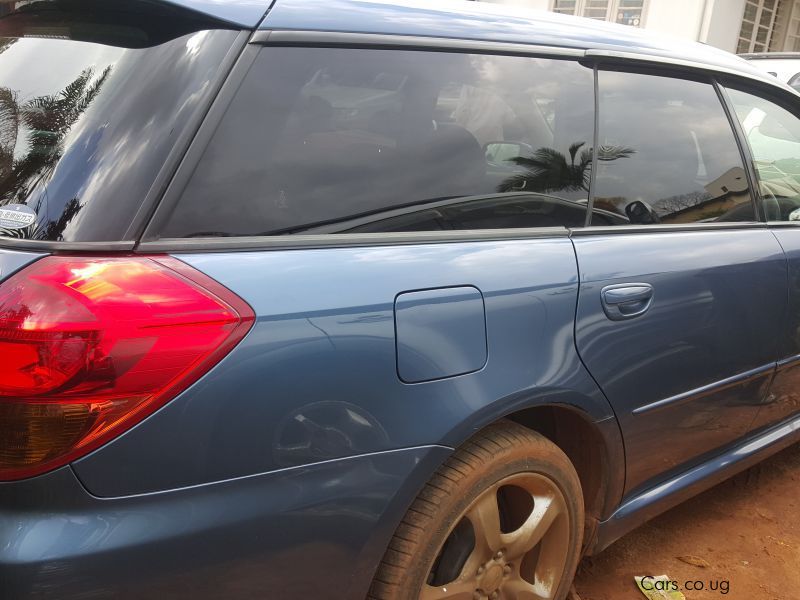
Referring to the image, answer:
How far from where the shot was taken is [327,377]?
1344mm

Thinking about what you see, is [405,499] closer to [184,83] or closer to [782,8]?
[184,83]

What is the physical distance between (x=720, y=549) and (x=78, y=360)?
7.96 feet

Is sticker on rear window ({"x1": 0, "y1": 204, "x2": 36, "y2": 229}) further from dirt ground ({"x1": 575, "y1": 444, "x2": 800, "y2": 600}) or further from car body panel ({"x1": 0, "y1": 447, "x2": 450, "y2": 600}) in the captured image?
dirt ground ({"x1": 575, "y1": 444, "x2": 800, "y2": 600})

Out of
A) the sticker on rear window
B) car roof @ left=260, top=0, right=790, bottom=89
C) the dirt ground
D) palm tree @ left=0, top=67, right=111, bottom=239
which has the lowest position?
the dirt ground

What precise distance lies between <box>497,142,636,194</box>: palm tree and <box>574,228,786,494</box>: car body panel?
174 mm

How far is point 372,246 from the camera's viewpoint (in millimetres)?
1510

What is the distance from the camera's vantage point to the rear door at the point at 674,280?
1932mm

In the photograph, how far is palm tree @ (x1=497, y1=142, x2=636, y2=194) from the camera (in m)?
1.87

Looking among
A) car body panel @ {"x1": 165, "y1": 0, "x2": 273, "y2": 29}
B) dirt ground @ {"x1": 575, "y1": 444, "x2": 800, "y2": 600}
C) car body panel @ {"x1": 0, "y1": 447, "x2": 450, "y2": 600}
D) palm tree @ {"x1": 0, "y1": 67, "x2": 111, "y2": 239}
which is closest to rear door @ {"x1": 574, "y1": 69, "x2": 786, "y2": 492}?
dirt ground @ {"x1": 575, "y1": 444, "x2": 800, "y2": 600}

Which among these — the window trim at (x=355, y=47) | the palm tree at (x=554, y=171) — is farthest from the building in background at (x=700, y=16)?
the palm tree at (x=554, y=171)

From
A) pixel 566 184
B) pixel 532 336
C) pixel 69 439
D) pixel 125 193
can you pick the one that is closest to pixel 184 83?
pixel 125 193

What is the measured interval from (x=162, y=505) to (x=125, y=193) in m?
0.57

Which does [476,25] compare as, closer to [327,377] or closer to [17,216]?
[327,377]

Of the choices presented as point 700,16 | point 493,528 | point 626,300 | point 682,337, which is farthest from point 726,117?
point 700,16
